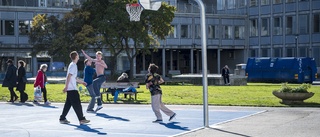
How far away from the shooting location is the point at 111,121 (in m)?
16.4

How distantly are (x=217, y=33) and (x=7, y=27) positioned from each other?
26588mm

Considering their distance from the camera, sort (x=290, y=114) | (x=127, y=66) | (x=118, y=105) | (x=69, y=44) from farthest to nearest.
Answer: (x=127, y=66) → (x=69, y=44) → (x=118, y=105) → (x=290, y=114)

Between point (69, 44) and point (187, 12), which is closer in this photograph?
point (69, 44)

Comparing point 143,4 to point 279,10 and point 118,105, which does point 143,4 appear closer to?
point 118,105

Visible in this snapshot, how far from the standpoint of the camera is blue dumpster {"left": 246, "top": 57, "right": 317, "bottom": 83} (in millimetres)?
50375

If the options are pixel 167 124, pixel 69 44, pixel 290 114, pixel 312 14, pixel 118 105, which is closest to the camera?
pixel 167 124

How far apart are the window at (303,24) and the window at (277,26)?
2.91 m

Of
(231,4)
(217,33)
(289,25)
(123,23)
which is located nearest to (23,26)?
(123,23)

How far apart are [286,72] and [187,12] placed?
76.0 ft

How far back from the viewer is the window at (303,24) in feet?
219

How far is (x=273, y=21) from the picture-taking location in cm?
7012

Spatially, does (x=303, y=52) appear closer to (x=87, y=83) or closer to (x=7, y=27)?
(x=7, y=27)

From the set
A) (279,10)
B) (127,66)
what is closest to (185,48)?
(127,66)

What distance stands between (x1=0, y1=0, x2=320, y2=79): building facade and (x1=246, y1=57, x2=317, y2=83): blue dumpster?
11.7 m
